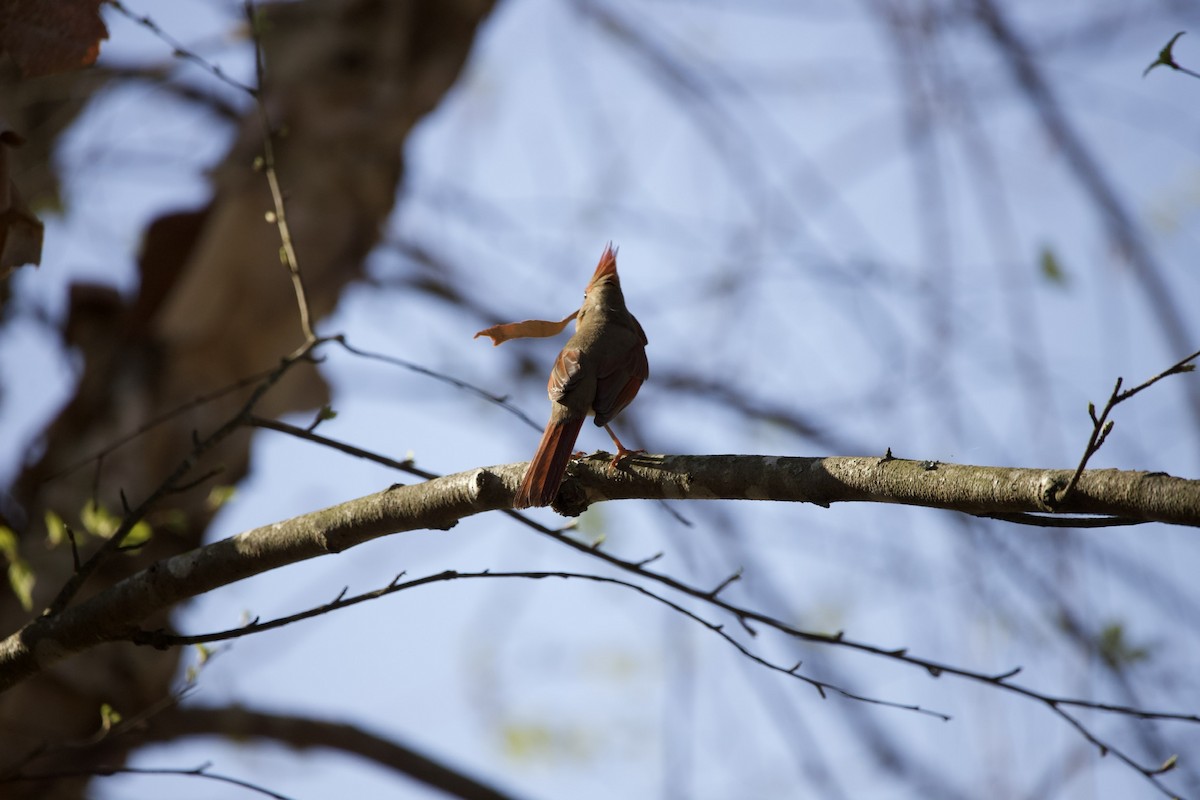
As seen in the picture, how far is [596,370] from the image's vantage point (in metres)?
3.03

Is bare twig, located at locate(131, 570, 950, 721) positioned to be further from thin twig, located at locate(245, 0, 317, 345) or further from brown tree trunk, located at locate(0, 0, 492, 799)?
brown tree trunk, located at locate(0, 0, 492, 799)

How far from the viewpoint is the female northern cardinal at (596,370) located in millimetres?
2670

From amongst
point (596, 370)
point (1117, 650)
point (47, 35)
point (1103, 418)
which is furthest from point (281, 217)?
point (1117, 650)

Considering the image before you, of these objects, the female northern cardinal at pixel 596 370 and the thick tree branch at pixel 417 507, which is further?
the female northern cardinal at pixel 596 370

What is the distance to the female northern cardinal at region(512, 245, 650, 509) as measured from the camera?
267 centimetres

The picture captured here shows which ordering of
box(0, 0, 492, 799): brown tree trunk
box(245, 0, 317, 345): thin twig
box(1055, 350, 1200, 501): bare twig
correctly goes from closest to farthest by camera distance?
box(1055, 350, 1200, 501): bare twig < box(245, 0, 317, 345): thin twig < box(0, 0, 492, 799): brown tree trunk

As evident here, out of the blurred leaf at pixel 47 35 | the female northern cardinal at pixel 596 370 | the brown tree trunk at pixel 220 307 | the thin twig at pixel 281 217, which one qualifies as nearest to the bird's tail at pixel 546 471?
the female northern cardinal at pixel 596 370

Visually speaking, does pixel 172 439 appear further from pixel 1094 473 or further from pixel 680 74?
pixel 1094 473

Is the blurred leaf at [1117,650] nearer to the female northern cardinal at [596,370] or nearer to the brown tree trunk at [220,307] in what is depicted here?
the female northern cardinal at [596,370]

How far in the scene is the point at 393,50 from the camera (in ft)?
17.8

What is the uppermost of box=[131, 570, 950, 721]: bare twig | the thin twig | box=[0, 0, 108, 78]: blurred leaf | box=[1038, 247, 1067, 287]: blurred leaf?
box=[1038, 247, 1067, 287]: blurred leaf

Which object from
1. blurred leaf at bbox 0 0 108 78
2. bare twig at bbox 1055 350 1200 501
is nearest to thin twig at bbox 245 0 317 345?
blurred leaf at bbox 0 0 108 78

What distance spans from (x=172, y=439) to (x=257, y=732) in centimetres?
137

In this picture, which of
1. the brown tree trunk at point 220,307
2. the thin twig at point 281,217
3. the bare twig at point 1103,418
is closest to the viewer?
the bare twig at point 1103,418
